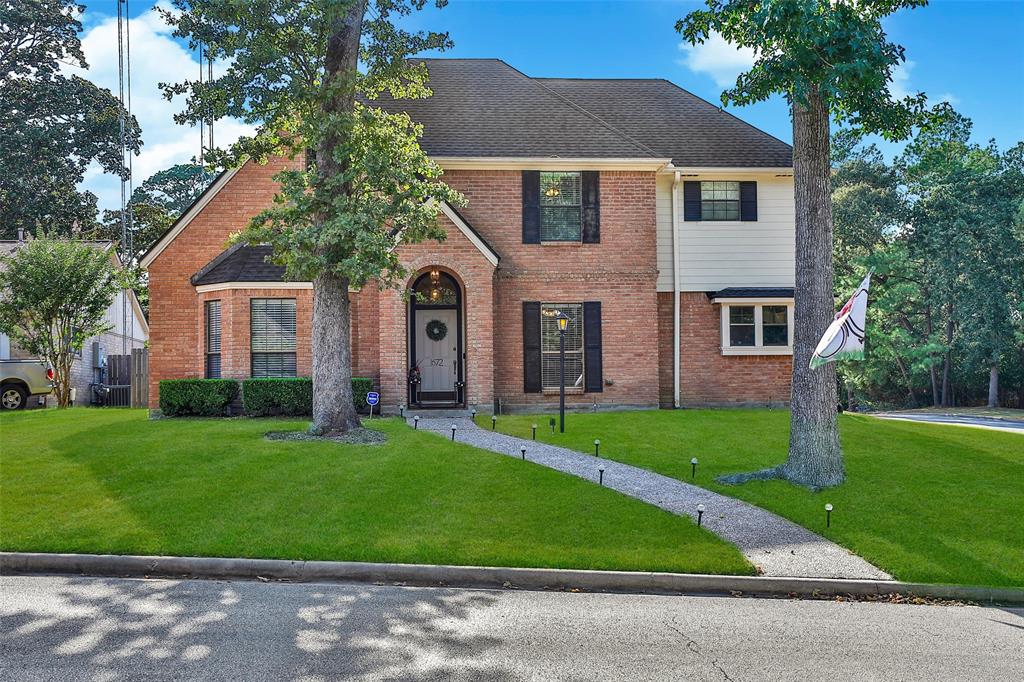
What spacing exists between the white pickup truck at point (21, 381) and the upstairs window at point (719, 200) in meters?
20.1

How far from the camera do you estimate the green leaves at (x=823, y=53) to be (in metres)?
9.82

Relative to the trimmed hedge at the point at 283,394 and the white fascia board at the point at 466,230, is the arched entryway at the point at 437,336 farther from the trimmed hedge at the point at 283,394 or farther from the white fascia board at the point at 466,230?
the trimmed hedge at the point at 283,394

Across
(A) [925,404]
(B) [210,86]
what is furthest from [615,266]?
(A) [925,404]

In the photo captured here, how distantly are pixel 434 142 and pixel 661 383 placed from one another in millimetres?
8158

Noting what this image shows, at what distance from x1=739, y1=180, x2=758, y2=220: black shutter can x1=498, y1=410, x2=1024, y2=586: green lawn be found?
530 cm

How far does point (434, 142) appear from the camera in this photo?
20.0 m

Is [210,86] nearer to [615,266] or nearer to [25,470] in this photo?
[25,470]

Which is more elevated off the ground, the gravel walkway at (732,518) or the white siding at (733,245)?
the white siding at (733,245)

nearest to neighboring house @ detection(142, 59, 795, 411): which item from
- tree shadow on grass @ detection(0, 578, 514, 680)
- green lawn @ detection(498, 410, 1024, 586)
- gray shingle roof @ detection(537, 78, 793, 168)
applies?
gray shingle roof @ detection(537, 78, 793, 168)

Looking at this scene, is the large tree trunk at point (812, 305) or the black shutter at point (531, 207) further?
the black shutter at point (531, 207)

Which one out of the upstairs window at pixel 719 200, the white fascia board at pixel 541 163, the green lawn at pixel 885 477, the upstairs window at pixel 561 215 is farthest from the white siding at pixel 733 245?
the green lawn at pixel 885 477

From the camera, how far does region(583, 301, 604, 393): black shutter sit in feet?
64.0

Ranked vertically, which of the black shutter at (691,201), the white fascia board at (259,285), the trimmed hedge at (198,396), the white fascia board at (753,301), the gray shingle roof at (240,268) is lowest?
the trimmed hedge at (198,396)

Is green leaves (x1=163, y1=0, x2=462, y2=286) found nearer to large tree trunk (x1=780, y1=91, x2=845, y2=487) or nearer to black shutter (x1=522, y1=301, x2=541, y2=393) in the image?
black shutter (x1=522, y1=301, x2=541, y2=393)
